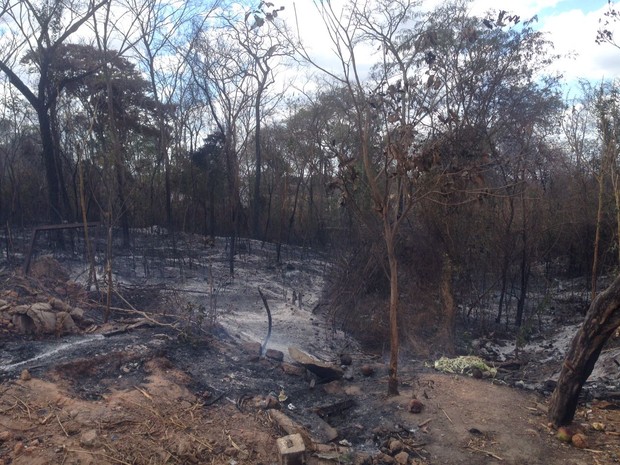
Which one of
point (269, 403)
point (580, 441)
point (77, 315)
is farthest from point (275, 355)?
point (580, 441)

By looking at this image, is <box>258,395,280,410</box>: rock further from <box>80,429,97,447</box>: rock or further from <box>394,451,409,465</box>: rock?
<box>80,429,97,447</box>: rock

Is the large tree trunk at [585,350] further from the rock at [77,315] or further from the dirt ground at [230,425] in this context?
the rock at [77,315]

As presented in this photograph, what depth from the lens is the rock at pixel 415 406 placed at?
548 cm

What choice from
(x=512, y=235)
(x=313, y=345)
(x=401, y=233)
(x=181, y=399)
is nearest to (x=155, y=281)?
(x=313, y=345)

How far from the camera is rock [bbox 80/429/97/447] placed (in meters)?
4.44

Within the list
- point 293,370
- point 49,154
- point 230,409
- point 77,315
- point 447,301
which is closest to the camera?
point 230,409

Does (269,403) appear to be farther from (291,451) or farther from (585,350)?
(585,350)

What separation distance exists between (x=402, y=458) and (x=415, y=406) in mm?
880

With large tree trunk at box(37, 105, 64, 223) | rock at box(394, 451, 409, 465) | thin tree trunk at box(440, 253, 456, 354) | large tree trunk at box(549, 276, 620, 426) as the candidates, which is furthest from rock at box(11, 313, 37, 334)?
large tree trunk at box(37, 105, 64, 223)

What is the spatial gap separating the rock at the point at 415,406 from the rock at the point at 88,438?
274 centimetres

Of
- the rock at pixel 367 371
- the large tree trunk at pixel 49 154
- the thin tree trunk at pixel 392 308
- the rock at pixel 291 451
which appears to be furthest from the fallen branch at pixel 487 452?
the large tree trunk at pixel 49 154

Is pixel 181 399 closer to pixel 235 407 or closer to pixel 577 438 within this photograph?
pixel 235 407

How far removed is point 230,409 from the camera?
5.38 meters

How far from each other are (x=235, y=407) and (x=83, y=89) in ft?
44.3
